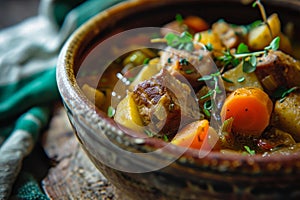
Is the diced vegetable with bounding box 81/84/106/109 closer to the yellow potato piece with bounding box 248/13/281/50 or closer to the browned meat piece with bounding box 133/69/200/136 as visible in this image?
the browned meat piece with bounding box 133/69/200/136

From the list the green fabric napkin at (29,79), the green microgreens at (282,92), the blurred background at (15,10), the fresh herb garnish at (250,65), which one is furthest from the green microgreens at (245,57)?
the blurred background at (15,10)

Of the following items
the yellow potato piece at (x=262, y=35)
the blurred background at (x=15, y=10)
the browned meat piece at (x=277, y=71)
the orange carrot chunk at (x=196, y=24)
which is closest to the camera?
the browned meat piece at (x=277, y=71)

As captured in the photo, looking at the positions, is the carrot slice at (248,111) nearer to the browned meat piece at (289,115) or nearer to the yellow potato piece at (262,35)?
the browned meat piece at (289,115)

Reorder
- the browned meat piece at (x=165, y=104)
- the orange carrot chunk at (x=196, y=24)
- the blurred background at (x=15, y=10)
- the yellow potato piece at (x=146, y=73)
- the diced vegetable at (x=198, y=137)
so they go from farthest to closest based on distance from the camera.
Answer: the blurred background at (x=15, y=10)
the orange carrot chunk at (x=196, y=24)
the yellow potato piece at (x=146, y=73)
the browned meat piece at (x=165, y=104)
the diced vegetable at (x=198, y=137)

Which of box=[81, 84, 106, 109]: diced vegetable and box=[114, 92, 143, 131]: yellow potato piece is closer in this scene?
box=[114, 92, 143, 131]: yellow potato piece

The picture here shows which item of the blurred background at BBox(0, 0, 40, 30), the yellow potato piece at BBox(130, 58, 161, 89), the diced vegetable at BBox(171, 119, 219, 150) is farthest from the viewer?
the blurred background at BBox(0, 0, 40, 30)

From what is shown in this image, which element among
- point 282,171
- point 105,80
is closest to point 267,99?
point 282,171

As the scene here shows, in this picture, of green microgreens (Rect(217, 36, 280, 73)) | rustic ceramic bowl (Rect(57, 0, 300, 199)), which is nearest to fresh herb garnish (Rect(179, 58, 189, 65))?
green microgreens (Rect(217, 36, 280, 73))
